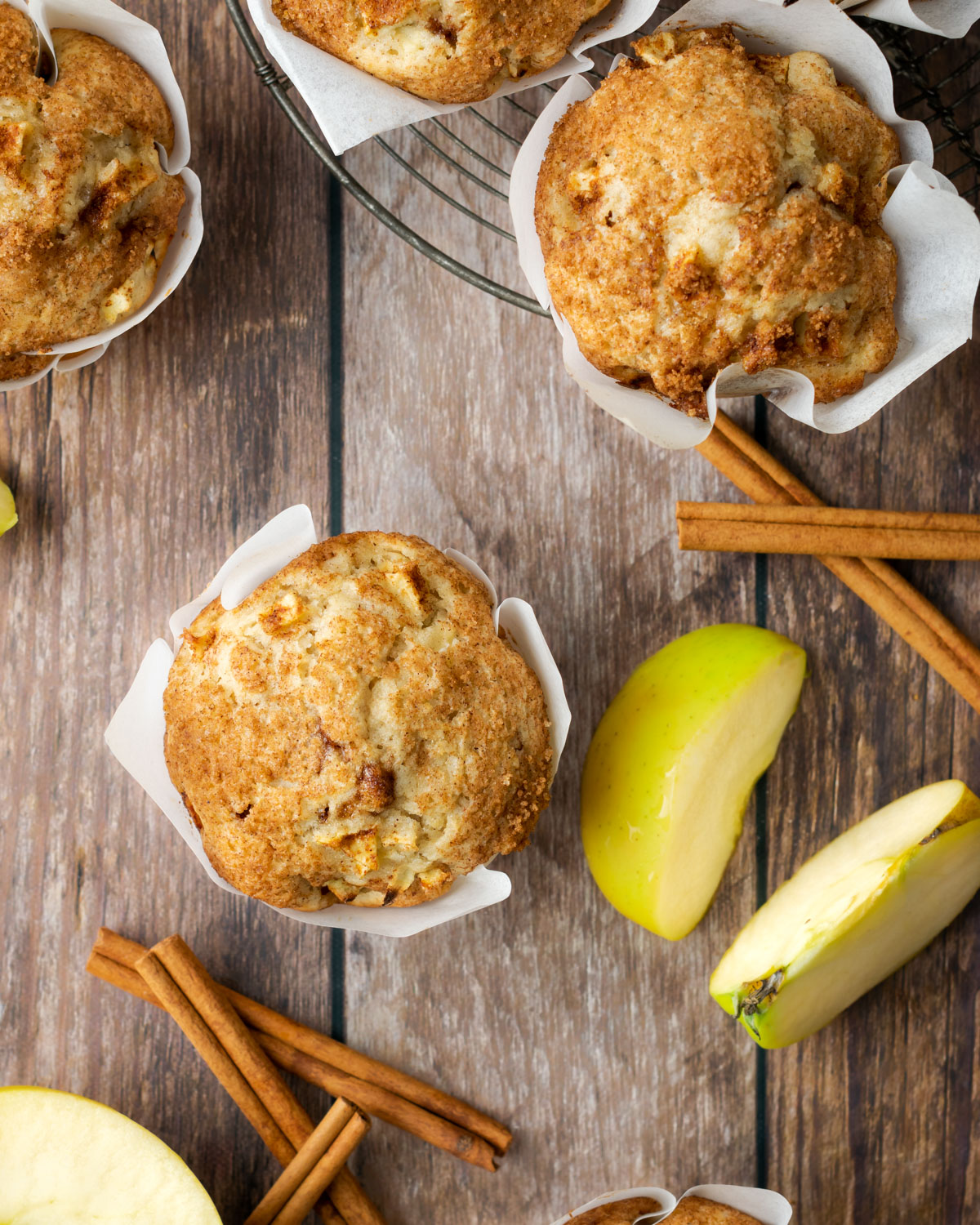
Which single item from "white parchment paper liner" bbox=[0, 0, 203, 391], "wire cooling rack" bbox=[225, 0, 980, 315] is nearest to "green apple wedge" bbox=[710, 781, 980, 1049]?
"wire cooling rack" bbox=[225, 0, 980, 315]

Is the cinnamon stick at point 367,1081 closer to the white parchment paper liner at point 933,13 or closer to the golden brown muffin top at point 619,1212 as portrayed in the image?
the golden brown muffin top at point 619,1212

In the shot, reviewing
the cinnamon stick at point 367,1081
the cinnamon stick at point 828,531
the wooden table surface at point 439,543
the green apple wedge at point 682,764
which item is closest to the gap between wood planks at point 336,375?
the wooden table surface at point 439,543

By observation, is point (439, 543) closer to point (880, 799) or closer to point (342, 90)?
point (342, 90)

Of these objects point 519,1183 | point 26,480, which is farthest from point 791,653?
point 26,480

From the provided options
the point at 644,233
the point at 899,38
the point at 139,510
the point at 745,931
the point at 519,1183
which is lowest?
the point at 519,1183

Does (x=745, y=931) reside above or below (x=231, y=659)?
below

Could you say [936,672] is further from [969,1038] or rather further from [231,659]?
→ [231,659]
